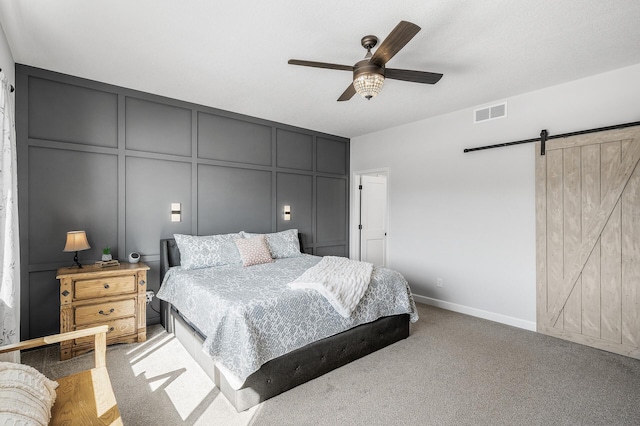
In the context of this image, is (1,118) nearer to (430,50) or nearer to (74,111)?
(74,111)

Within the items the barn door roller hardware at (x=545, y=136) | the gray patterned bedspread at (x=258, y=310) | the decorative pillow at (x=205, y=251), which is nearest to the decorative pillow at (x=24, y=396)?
the gray patterned bedspread at (x=258, y=310)

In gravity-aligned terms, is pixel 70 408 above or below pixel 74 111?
below

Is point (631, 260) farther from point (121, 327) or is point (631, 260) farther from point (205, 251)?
point (121, 327)

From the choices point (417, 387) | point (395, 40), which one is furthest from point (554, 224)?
point (395, 40)

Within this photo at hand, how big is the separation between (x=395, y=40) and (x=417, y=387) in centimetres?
249

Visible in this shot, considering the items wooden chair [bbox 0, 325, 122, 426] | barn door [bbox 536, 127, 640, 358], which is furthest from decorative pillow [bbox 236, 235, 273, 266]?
barn door [bbox 536, 127, 640, 358]

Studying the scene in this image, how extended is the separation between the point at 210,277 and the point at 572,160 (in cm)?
392

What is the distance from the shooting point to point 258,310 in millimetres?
2201

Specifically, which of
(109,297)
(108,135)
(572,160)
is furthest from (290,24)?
(572,160)

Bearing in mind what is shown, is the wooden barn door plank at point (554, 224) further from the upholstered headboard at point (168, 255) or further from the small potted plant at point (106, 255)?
the small potted plant at point (106, 255)

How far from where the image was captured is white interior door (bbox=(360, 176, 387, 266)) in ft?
19.1

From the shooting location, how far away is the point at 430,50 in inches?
103

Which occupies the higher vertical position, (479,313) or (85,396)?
(85,396)

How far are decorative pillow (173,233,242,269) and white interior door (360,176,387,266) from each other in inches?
109
